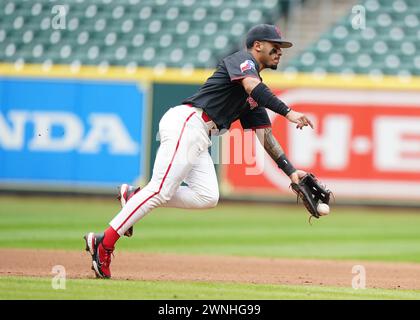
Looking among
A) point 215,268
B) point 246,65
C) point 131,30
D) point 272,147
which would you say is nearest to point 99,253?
point 272,147

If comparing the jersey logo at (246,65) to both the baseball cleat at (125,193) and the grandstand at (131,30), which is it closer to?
the baseball cleat at (125,193)

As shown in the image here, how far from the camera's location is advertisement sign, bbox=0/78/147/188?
15961mm

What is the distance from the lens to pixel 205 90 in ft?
23.9

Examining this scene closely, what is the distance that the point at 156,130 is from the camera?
15844 mm

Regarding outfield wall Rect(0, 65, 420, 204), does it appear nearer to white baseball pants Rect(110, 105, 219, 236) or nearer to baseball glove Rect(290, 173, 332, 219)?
baseball glove Rect(290, 173, 332, 219)

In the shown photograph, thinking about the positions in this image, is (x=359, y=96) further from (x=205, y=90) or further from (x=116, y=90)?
(x=205, y=90)

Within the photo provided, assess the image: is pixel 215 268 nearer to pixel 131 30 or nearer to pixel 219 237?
pixel 219 237

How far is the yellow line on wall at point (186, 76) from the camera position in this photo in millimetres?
15398

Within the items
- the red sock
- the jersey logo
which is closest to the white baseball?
the jersey logo

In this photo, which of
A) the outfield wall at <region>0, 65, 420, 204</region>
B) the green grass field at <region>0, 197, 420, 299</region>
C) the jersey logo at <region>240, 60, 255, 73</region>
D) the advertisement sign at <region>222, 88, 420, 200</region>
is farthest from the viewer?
the outfield wall at <region>0, 65, 420, 204</region>

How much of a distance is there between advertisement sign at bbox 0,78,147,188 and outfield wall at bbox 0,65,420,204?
17 millimetres

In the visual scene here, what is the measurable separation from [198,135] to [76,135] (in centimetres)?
917
